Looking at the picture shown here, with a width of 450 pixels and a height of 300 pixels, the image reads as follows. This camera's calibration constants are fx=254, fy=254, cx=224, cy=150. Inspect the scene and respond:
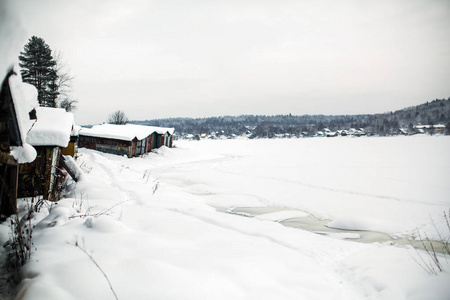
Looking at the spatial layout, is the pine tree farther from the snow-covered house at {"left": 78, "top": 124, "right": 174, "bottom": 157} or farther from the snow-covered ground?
the snow-covered ground

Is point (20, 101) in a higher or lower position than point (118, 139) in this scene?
higher

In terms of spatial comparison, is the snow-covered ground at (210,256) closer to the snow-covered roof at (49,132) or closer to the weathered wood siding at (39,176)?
the weathered wood siding at (39,176)

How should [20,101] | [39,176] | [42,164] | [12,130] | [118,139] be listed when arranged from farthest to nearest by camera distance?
[118,139], [42,164], [39,176], [12,130], [20,101]

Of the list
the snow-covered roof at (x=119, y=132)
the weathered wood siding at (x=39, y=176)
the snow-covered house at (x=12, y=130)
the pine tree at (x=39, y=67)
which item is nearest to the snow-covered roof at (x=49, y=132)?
the weathered wood siding at (x=39, y=176)

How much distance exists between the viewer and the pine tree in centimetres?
2458

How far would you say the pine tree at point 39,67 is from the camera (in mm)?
24578

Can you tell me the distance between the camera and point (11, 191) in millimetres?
4480

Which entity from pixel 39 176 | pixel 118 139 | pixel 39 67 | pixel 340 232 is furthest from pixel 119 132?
pixel 340 232

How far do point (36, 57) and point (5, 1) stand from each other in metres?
29.2

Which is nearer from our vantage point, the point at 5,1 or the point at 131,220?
the point at 5,1

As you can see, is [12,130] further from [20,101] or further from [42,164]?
[42,164]

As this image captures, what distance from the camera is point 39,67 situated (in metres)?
25.0

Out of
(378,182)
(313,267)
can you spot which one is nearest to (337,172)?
(378,182)

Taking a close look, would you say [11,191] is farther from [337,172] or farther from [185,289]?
[337,172]
